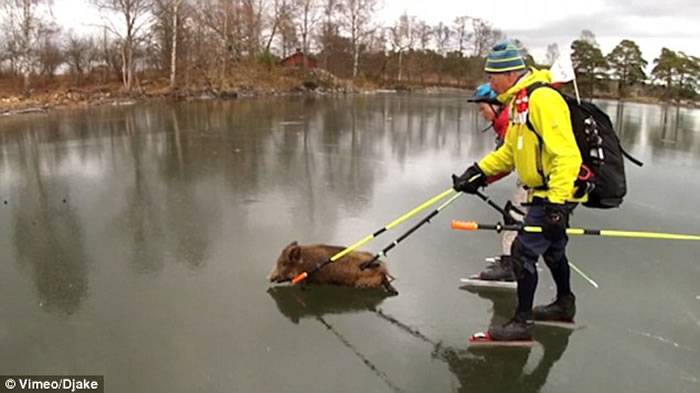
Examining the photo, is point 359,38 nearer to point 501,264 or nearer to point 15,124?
point 15,124

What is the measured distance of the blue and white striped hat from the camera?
3.52 metres

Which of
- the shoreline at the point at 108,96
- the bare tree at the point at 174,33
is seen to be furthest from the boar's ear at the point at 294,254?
the bare tree at the point at 174,33

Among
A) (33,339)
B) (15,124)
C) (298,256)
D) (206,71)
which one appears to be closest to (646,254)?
(298,256)

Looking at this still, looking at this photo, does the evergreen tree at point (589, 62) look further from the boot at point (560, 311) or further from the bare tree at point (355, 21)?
the boot at point (560, 311)

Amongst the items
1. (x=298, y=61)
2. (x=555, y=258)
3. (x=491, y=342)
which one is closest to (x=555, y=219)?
(x=555, y=258)

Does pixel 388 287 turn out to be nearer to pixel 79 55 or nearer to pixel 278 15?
pixel 79 55

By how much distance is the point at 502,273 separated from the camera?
471 cm

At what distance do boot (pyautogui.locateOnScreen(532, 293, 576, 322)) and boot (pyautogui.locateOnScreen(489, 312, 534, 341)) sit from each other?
1.08 feet

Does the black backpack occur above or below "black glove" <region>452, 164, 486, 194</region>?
above

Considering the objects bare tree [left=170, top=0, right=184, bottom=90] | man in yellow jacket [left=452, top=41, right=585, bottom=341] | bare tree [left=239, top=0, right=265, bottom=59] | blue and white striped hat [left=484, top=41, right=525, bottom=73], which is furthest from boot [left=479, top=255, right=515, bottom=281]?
bare tree [left=239, top=0, right=265, bottom=59]

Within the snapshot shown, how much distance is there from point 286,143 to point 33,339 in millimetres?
9182

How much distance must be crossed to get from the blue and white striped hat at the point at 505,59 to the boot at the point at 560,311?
1723mm

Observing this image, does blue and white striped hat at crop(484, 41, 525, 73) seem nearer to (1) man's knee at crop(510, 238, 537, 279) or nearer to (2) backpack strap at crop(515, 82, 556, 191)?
(2) backpack strap at crop(515, 82, 556, 191)

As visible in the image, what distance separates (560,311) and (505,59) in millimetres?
1880
